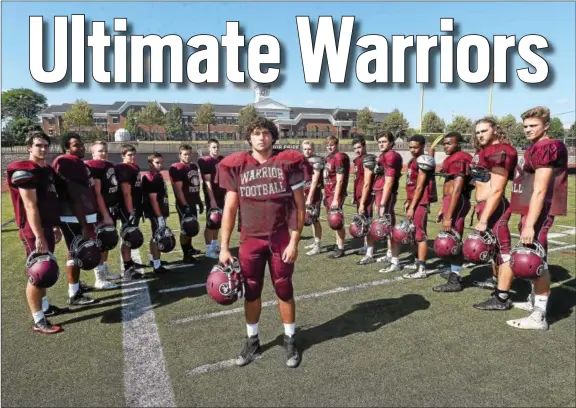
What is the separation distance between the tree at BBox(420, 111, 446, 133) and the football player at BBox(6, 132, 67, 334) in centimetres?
7428

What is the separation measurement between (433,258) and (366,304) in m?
2.76

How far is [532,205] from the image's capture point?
385 centimetres

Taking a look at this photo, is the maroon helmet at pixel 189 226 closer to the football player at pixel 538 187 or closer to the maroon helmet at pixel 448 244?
the maroon helmet at pixel 448 244

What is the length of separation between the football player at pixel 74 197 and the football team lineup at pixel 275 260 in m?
0.02

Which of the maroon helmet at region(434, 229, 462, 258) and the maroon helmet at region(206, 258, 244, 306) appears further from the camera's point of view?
the maroon helmet at region(434, 229, 462, 258)

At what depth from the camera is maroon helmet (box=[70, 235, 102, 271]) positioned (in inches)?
184

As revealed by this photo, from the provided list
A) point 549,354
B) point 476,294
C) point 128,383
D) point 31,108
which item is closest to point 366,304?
point 476,294

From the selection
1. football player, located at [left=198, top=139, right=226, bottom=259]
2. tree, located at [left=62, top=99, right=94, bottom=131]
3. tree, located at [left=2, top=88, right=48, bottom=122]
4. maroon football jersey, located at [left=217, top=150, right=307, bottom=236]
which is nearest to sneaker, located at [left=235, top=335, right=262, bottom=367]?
maroon football jersey, located at [left=217, top=150, right=307, bottom=236]

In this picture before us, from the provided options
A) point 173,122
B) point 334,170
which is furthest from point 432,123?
point 334,170

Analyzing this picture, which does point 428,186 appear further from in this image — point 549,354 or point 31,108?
point 31,108

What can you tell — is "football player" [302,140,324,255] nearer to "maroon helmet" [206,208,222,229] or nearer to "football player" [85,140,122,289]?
"maroon helmet" [206,208,222,229]

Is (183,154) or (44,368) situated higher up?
(183,154)

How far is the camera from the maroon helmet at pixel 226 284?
11.1 ft

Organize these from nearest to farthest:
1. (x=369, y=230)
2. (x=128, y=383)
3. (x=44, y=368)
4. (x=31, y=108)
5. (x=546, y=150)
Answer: (x=128, y=383) < (x=44, y=368) < (x=546, y=150) < (x=369, y=230) < (x=31, y=108)
